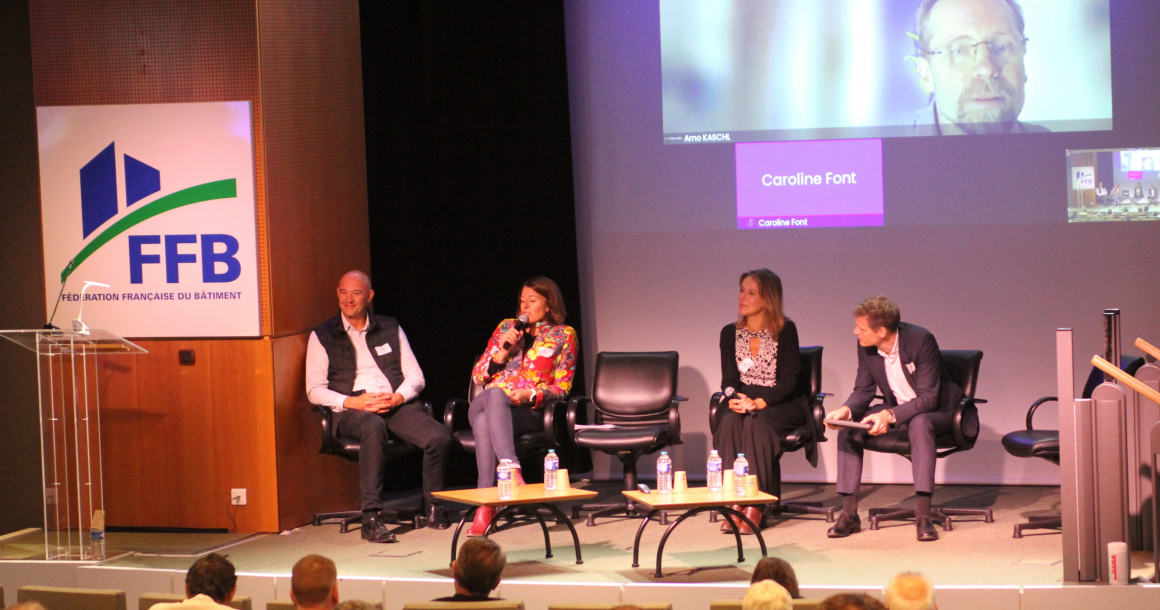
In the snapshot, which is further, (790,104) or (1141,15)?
(790,104)

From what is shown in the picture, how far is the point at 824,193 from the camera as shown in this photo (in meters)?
6.72

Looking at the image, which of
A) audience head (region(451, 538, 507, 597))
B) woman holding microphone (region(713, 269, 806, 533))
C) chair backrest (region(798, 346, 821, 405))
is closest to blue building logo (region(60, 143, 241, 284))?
woman holding microphone (region(713, 269, 806, 533))

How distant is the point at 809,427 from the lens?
5.88 metres

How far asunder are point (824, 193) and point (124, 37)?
375cm

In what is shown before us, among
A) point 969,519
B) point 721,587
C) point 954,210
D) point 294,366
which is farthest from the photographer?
point 954,210

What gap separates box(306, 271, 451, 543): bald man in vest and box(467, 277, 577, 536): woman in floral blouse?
0.25 meters

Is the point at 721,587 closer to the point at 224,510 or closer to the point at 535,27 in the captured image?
the point at 224,510

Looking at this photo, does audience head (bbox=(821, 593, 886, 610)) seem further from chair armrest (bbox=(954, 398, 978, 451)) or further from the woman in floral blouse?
the woman in floral blouse

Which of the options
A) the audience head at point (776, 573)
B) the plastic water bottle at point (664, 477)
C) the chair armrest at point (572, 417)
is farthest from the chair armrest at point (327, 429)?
the audience head at point (776, 573)

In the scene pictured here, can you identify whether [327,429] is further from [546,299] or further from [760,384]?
A: [760,384]

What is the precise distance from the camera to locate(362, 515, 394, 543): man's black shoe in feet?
18.8

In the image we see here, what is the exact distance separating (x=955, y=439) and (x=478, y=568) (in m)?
3.00

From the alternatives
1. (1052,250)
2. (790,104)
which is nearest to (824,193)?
(790,104)

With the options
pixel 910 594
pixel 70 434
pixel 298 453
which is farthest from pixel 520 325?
pixel 910 594
